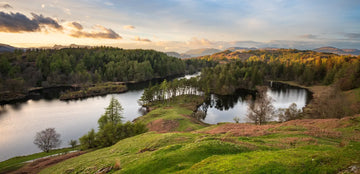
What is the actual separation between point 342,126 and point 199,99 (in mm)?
75283

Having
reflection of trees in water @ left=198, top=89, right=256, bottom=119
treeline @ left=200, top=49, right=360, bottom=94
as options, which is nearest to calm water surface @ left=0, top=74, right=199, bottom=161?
reflection of trees in water @ left=198, top=89, right=256, bottom=119

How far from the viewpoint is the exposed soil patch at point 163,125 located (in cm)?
5667

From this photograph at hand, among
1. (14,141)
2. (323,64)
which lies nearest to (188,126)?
(14,141)

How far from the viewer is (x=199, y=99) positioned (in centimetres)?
10394

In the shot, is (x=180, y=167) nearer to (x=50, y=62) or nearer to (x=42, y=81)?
(x=42, y=81)

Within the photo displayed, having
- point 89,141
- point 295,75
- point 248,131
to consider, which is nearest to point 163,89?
point 89,141

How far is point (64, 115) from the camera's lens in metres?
78.1

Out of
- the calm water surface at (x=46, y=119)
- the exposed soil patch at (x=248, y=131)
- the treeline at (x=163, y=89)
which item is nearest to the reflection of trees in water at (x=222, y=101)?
the treeline at (x=163, y=89)

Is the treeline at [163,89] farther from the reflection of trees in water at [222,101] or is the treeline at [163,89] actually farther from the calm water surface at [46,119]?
the reflection of trees in water at [222,101]

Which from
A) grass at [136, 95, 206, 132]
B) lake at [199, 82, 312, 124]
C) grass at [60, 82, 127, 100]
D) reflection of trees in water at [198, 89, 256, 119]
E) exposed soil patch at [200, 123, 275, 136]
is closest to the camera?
exposed soil patch at [200, 123, 275, 136]

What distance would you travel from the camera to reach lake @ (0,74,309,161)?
55.3 m

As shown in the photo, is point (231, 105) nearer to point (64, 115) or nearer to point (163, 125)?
point (163, 125)

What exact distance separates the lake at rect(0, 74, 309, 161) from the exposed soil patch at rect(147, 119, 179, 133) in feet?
64.2

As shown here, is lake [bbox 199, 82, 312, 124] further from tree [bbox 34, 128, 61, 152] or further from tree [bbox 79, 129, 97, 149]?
tree [bbox 34, 128, 61, 152]
